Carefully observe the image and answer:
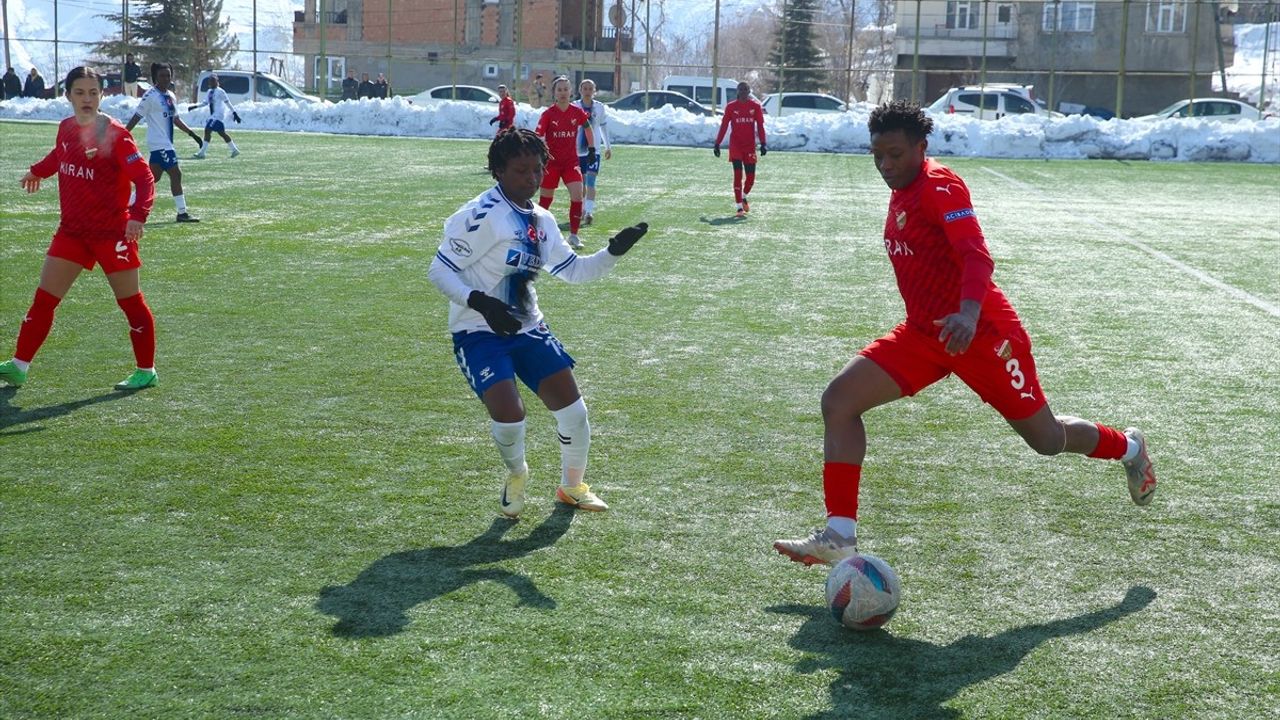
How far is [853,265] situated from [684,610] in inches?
394

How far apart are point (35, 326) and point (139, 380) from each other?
73 centimetres

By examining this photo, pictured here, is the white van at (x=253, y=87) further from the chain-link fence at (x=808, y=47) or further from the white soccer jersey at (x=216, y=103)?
the white soccer jersey at (x=216, y=103)

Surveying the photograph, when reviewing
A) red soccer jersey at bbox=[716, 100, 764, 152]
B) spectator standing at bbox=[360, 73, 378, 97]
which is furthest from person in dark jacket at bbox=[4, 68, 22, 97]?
red soccer jersey at bbox=[716, 100, 764, 152]

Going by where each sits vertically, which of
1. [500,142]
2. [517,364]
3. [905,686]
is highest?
[500,142]

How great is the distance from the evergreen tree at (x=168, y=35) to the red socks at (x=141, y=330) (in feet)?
178

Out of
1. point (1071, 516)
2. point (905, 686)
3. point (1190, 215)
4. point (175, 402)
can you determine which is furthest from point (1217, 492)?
point (1190, 215)

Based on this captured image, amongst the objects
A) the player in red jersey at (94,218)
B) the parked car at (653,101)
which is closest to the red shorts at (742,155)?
the player in red jersey at (94,218)

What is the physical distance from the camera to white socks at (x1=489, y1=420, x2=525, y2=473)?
17.8 ft

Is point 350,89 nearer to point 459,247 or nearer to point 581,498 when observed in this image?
point 459,247

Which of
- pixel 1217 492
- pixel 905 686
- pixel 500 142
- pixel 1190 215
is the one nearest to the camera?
pixel 905 686

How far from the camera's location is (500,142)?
5.52 m

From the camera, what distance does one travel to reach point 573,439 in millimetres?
5664

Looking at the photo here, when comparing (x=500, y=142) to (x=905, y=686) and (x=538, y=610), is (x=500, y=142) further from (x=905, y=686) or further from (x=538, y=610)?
(x=905, y=686)

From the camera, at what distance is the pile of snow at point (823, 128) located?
36.3 m
